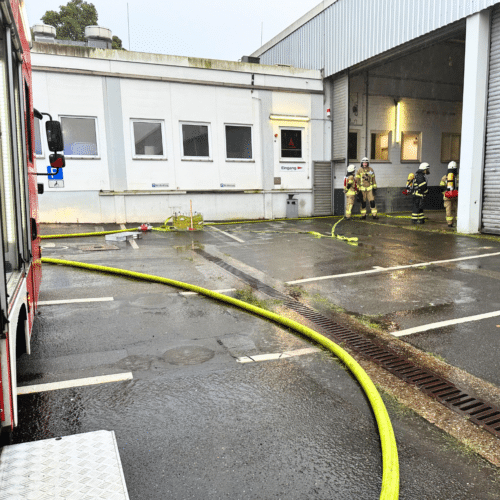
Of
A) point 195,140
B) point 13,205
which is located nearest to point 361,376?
point 13,205

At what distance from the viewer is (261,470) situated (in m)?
2.39

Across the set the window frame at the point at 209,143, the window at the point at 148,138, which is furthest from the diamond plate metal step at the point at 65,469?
the window frame at the point at 209,143

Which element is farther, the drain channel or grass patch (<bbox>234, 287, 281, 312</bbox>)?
grass patch (<bbox>234, 287, 281, 312</bbox>)

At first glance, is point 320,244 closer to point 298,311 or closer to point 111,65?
point 298,311

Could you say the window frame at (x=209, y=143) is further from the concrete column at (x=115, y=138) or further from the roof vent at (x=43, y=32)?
the roof vent at (x=43, y=32)

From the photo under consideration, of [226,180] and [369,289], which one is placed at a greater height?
[226,180]

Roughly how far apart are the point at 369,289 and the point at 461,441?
370 centimetres

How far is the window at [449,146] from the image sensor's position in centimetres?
2066

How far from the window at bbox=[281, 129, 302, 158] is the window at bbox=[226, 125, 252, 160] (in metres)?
1.43

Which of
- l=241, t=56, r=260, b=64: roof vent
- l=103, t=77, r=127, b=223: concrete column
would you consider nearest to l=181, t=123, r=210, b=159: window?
l=103, t=77, r=127, b=223: concrete column

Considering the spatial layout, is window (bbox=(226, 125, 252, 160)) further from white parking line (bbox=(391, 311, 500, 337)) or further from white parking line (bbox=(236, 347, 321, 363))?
white parking line (bbox=(236, 347, 321, 363))

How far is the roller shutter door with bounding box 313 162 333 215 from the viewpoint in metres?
17.9

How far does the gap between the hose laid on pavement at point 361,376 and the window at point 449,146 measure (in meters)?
18.2

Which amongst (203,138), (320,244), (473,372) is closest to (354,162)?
(203,138)
